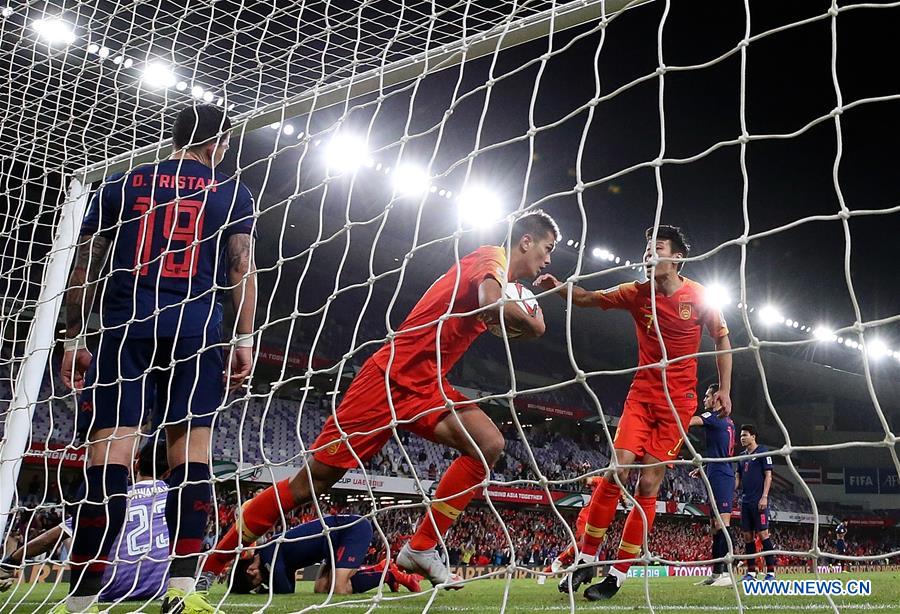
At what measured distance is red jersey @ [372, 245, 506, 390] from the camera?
130 inches

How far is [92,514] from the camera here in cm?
286

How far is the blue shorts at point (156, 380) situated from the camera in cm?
288

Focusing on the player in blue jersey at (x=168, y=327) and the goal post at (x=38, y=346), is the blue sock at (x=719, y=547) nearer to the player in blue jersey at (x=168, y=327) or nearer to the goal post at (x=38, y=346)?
the player in blue jersey at (x=168, y=327)

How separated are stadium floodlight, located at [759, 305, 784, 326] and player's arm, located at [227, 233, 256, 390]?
73.3 ft

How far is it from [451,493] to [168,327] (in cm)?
134

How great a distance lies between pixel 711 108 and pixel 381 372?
12.4m

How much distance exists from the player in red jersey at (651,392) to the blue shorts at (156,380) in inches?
67.1

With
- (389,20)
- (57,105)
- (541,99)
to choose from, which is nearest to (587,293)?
(389,20)

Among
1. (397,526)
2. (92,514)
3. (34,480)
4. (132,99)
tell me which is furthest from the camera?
(397,526)

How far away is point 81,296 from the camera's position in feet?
11.2

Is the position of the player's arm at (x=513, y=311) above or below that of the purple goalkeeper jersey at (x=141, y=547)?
above

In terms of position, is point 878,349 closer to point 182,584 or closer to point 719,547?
point 719,547

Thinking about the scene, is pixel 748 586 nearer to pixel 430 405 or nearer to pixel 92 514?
pixel 430 405

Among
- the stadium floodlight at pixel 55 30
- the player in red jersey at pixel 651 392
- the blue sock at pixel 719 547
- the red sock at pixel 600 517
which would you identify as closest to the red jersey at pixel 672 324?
the player in red jersey at pixel 651 392
